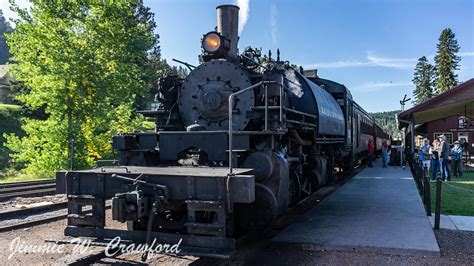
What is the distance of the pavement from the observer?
6934mm

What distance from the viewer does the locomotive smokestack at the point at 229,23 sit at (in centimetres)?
725

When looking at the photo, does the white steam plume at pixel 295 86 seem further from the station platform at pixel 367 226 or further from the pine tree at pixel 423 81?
the pine tree at pixel 423 81

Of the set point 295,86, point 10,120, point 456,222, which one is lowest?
point 456,222

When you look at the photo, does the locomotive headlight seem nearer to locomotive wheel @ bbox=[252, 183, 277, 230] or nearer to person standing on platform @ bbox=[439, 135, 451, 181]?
locomotive wheel @ bbox=[252, 183, 277, 230]

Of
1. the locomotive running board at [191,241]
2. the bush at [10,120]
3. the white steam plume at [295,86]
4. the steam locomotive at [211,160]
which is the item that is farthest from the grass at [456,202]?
the bush at [10,120]

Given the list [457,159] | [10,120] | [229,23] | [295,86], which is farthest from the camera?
[10,120]

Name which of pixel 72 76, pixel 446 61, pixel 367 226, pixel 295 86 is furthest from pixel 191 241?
pixel 446 61

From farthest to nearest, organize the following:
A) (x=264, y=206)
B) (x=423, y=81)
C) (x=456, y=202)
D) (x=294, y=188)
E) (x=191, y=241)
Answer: (x=423, y=81) < (x=456, y=202) < (x=294, y=188) < (x=264, y=206) < (x=191, y=241)

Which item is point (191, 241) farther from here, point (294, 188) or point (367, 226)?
point (367, 226)

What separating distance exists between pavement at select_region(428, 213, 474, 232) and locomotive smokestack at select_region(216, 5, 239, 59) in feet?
16.1

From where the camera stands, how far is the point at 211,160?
18.9 feet

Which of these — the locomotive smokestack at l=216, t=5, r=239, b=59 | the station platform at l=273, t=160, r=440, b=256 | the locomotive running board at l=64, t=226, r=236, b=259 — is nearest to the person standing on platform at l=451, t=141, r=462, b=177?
the station platform at l=273, t=160, r=440, b=256

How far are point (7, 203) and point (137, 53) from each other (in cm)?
1219

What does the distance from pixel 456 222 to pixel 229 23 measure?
5653 millimetres
